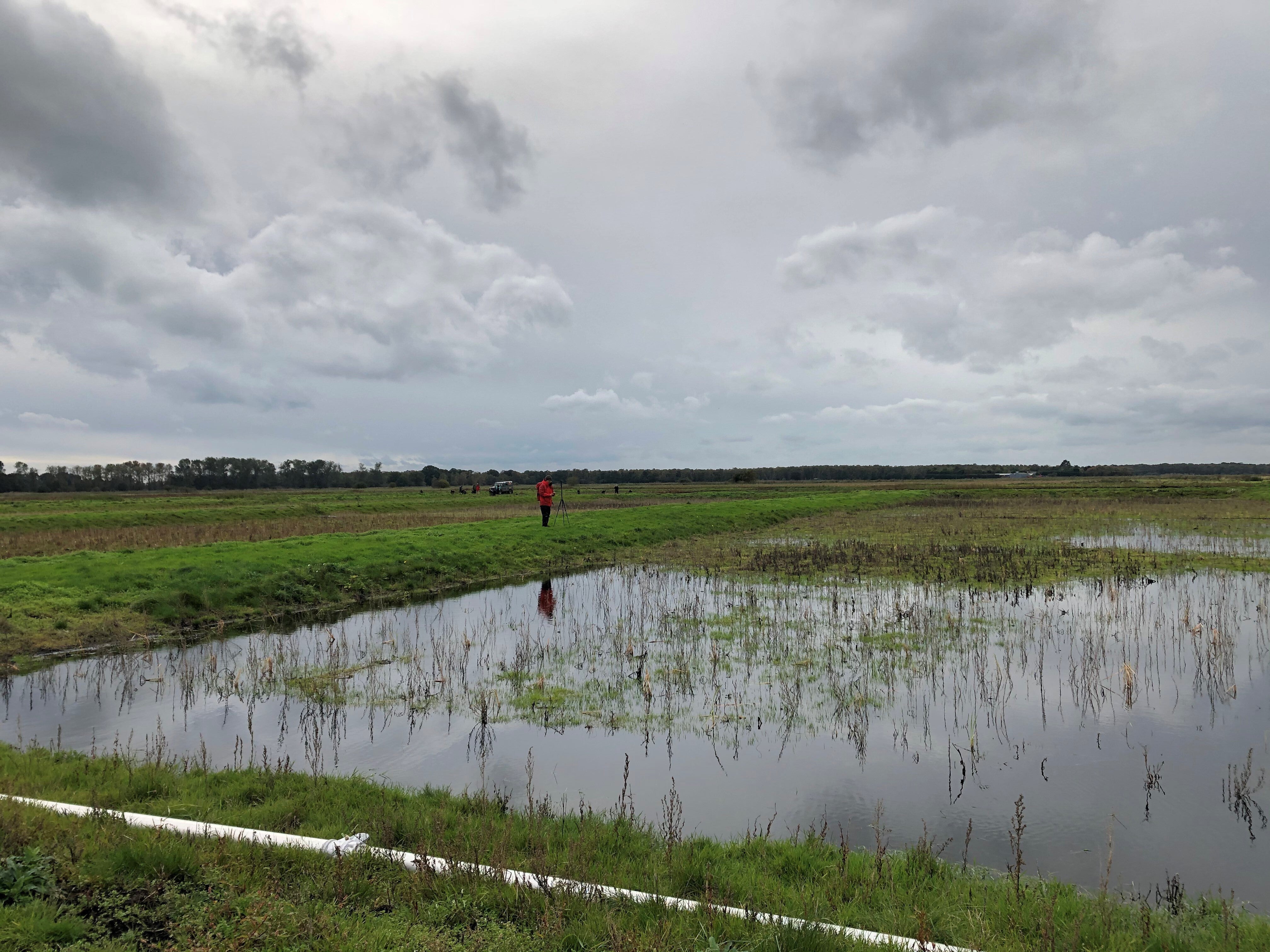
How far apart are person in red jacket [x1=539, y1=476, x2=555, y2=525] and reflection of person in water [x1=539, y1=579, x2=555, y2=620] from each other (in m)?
11.6

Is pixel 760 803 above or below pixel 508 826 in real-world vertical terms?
below

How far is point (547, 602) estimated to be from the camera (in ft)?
66.9

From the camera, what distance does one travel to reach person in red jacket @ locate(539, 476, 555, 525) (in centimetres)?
3562

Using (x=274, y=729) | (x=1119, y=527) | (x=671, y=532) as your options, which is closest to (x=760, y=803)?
(x=274, y=729)

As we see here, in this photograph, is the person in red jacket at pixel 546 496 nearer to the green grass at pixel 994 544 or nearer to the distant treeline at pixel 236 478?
the green grass at pixel 994 544

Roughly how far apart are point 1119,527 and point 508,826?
43.2 meters

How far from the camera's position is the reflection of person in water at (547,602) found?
60.4 feet

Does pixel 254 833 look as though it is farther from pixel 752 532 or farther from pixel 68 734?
pixel 752 532

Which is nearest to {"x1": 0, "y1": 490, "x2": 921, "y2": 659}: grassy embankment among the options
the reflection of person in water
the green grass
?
the reflection of person in water

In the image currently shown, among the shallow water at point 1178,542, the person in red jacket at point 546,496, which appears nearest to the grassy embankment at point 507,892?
the shallow water at point 1178,542

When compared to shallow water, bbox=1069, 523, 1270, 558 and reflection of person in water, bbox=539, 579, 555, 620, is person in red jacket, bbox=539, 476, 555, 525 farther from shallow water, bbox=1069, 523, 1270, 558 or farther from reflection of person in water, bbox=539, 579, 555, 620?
shallow water, bbox=1069, 523, 1270, 558

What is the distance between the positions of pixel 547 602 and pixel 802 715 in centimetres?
1146

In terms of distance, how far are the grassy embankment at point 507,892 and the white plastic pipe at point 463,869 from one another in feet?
0.26

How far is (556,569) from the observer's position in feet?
91.8
